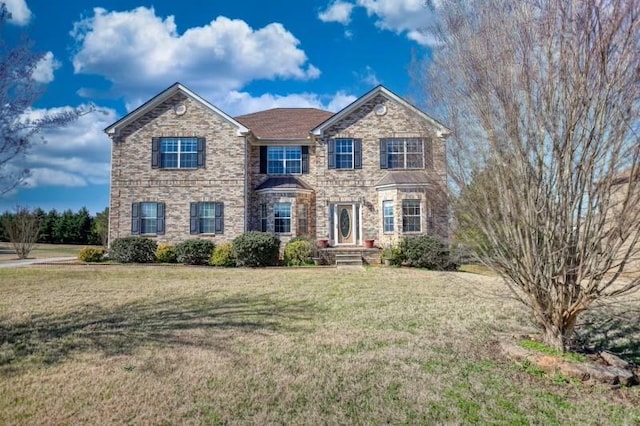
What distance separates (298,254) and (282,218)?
114 inches

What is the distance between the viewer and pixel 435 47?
23.1 ft

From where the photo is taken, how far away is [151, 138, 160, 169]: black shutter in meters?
19.9

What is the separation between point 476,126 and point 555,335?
3.30 meters

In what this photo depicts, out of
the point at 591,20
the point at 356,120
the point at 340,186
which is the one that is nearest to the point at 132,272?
the point at 340,186

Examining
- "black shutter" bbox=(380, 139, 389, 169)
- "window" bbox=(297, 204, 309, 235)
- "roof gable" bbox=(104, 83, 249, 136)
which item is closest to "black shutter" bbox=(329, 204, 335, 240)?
"window" bbox=(297, 204, 309, 235)

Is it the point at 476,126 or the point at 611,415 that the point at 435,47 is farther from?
the point at 611,415

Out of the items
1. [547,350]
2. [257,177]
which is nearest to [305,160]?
[257,177]

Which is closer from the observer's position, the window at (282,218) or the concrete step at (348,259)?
the concrete step at (348,259)

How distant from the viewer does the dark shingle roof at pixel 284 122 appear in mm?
21562

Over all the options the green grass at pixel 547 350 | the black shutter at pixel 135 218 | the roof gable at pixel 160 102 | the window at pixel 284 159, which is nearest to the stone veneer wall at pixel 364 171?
the window at pixel 284 159

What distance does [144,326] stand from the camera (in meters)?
7.70

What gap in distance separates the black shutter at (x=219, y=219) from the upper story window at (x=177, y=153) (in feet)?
7.08

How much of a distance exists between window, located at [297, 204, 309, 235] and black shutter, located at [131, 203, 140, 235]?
24.5 ft

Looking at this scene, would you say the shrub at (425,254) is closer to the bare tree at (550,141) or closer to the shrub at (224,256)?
the shrub at (224,256)
